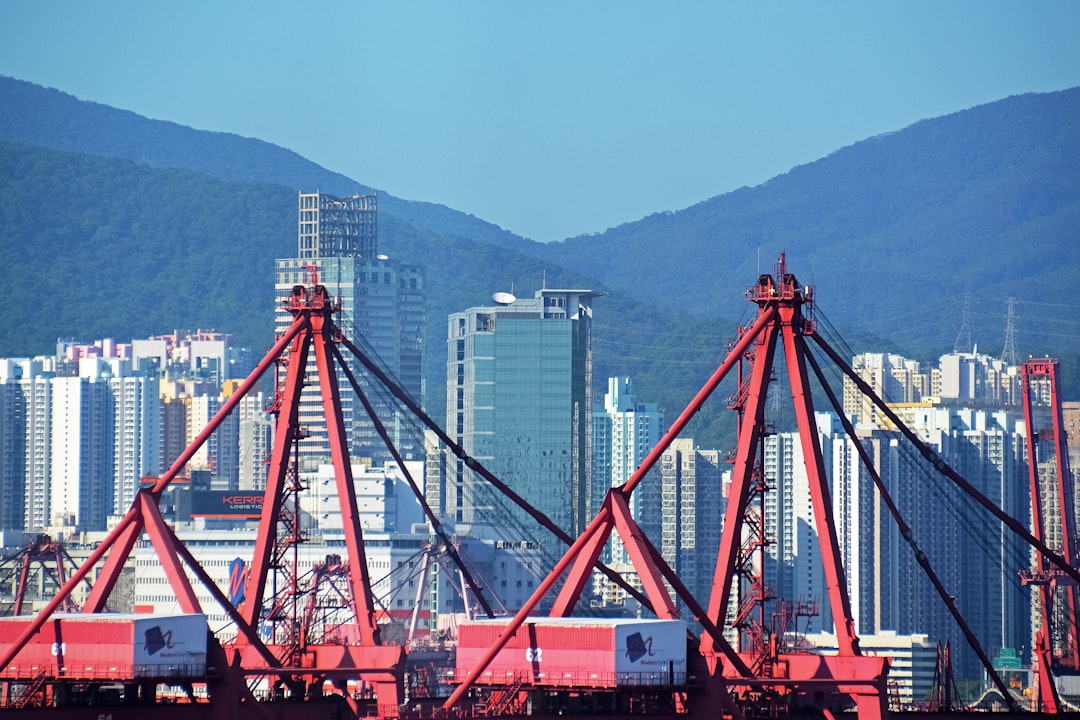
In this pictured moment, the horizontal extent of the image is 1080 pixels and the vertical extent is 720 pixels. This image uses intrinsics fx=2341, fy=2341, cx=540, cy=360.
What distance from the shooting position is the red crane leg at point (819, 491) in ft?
218

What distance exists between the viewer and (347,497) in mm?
71875

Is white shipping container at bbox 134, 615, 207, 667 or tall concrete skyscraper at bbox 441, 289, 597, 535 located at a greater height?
tall concrete skyscraper at bbox 441, 289, 597, 535

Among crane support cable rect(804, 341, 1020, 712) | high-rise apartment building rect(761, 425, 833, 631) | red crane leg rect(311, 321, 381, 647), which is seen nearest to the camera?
A: red crane leg rect(311, 321, 381, 647)

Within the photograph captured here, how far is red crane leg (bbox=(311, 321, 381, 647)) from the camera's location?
6928cm

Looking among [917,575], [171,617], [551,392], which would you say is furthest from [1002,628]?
[171,617]

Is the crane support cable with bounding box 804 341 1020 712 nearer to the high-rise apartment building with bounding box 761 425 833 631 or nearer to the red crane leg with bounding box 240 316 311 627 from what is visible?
the red crane leg with bounding box 240 316 311 627

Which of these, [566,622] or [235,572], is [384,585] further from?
[566,622]

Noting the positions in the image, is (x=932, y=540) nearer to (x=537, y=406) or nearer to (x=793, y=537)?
(x=793, y=537)

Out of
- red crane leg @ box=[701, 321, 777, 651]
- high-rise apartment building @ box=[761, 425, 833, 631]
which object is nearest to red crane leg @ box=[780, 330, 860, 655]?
red crane leg @ box=[701, 321, 777, 651]

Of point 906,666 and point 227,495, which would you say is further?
point 227,495

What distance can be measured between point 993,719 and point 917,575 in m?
105

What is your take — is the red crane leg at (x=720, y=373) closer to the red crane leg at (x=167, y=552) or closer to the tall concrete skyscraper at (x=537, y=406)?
the red crane leg at (x=167, y=552)

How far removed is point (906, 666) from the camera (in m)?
152

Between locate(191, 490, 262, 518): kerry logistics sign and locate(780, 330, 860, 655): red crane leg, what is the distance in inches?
3823
